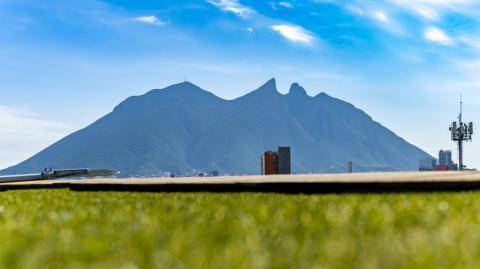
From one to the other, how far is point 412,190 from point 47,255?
1122 centimetres

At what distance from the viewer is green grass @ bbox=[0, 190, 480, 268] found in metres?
4.74

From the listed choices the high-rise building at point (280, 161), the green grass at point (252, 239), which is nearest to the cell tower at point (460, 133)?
the high-rise building at point (280, 161)

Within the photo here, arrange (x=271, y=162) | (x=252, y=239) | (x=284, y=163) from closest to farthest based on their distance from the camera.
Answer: (x=252, y=239), (x=271, y=162), (x=284, y=163)

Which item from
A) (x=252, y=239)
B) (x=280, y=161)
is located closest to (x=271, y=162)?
(x=280, y=161)

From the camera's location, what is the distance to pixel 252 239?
6078 mm

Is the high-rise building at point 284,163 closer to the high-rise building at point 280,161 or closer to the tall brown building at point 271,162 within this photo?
the high-rise building at point 280,161

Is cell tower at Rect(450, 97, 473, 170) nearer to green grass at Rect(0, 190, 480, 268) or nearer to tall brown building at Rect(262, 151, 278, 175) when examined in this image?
tall brown building at Rect(262, 151, 278, 175)

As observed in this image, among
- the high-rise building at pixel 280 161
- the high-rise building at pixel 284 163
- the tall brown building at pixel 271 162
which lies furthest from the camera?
the high-rise building at pixel 284 163

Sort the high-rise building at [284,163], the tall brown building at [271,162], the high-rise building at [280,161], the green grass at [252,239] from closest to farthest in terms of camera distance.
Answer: the green grass at [252,239]
the tall brown building at [271,162]
the high-rise building at [280,161]
the high-rise building at [284,163]

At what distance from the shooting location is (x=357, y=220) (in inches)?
310

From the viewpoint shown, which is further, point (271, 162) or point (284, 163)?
point (284, 163)

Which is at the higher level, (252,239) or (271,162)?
(271,162)

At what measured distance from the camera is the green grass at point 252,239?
4.74m

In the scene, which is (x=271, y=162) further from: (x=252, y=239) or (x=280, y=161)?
(x=252, y=239)
